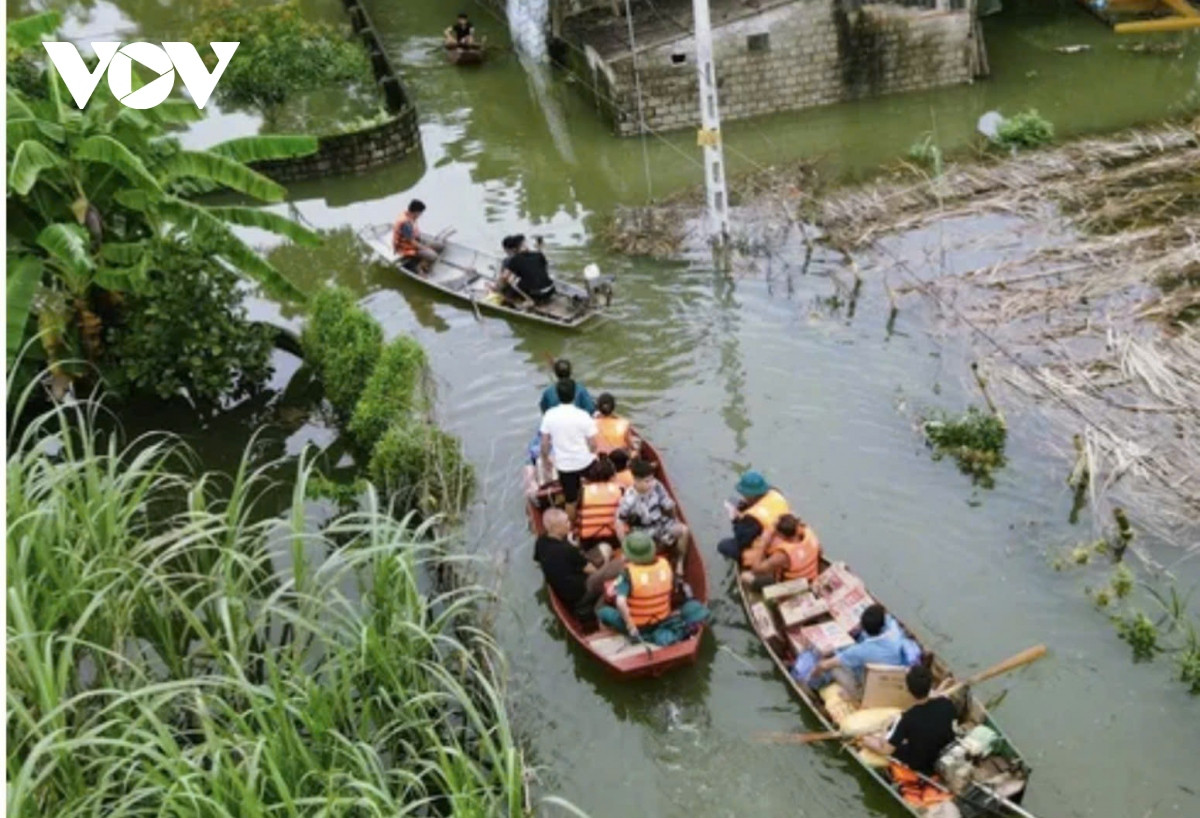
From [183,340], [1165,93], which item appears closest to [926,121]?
[1165,93]

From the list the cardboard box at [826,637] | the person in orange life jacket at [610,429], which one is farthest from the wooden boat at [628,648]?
the person in orange life jacket at [610,429]

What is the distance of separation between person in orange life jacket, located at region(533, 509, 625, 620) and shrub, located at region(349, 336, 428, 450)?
9.22 feet

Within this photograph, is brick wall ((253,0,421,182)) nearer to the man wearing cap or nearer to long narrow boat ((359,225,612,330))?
long narrow boat ((359,225,612,330))

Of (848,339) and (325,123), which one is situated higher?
(325,123)

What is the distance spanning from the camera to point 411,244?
16.0 metres

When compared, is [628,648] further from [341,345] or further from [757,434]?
[341,345]

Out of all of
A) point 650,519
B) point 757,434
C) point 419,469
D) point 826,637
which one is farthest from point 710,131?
point 826,637

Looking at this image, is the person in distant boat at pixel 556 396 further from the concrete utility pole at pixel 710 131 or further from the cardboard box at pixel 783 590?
the concrete utility pole at pixel 710 131

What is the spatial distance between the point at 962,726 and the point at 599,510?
352 centimetres

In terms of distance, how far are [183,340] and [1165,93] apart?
1649 centimetres

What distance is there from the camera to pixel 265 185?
12141 millimetres

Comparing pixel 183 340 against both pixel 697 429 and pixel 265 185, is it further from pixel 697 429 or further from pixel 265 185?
pixel 697 429

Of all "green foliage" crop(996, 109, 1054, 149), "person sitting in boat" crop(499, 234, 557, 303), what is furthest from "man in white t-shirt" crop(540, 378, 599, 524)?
"green foliage" crop(996, 109, 1054, 149)

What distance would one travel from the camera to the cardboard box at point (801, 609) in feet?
31.3
